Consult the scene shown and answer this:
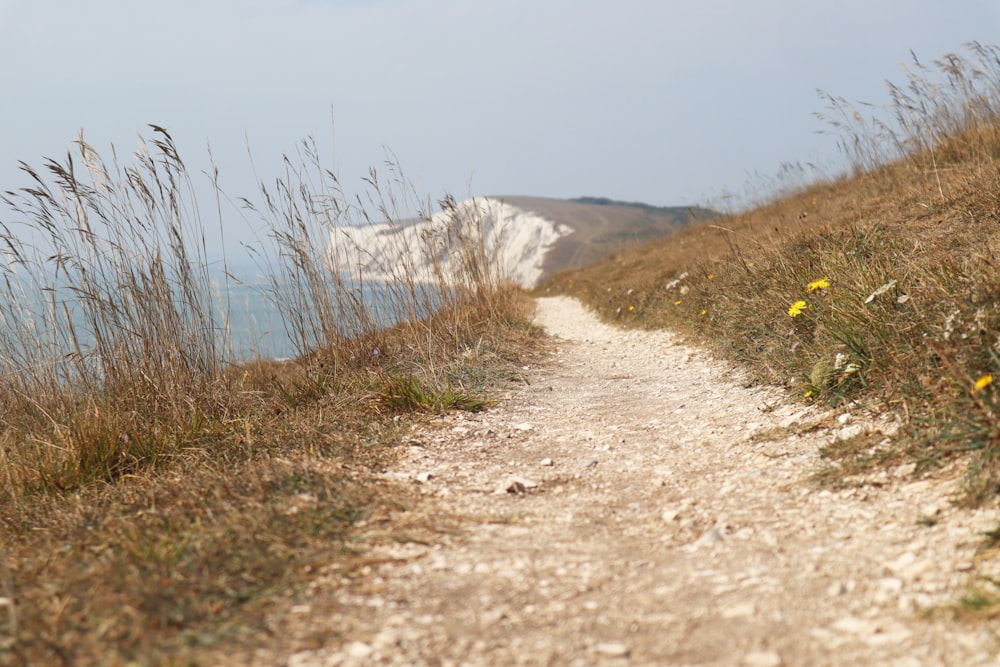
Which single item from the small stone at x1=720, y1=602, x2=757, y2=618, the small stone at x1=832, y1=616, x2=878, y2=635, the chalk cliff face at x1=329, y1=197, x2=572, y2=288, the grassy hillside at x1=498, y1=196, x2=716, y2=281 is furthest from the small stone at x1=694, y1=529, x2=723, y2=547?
the grassy hillside at x1=498, y1=196, x2=716, y2=281

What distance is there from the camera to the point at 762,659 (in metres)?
1.50

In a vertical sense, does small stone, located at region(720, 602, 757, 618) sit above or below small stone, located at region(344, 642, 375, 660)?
below

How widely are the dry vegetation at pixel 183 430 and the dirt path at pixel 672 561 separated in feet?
0.86

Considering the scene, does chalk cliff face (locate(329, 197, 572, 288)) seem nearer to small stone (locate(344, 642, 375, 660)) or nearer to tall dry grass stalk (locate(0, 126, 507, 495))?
tall dry grass stalk (locate(0, 126, 507, 495))

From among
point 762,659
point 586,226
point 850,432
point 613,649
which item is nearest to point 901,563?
point 762,659

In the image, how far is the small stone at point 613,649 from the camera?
5.16 ft

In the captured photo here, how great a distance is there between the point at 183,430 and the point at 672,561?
253cm

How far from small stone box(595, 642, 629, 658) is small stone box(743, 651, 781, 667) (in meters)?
0.26

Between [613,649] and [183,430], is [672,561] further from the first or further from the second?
[183,430]

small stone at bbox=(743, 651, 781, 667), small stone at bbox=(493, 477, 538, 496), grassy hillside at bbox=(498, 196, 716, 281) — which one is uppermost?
grassy hillside at bbox=(498, 196, 716, 281)

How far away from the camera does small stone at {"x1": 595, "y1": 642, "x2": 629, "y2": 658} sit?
157cm

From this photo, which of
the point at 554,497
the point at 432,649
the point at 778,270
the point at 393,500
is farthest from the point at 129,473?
the point at 778,270

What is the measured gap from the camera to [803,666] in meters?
1.46

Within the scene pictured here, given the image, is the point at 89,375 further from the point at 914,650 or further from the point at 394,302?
the point at 914,650
